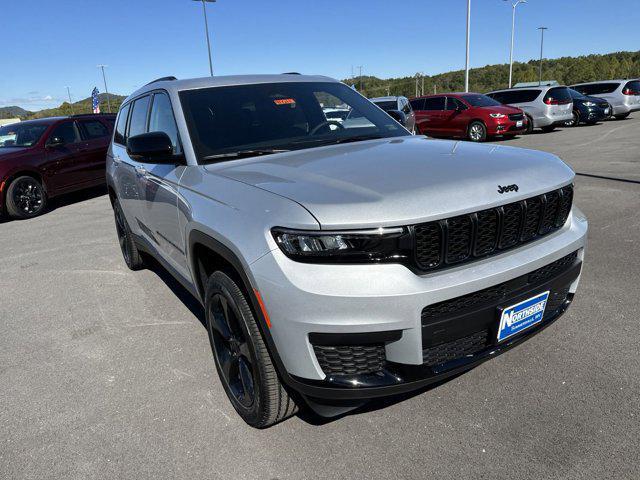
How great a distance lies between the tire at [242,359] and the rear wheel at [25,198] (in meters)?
7.78

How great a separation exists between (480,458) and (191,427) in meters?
1.46

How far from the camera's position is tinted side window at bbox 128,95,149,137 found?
3932 millimetres

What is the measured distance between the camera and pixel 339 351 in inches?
77.7

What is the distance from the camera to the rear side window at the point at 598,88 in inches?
837

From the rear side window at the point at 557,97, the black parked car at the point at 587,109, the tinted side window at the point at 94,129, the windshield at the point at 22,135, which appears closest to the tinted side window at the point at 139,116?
the windshield at the point at 22,135

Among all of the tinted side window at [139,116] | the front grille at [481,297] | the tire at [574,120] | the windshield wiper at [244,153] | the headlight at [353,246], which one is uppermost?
the tinted side window at [139,116]

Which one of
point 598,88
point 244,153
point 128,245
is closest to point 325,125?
point 244,153

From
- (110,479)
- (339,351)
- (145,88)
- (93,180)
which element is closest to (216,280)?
(339,351)

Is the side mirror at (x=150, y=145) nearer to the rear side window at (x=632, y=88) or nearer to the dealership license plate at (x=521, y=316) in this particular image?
the dealership license plate at (x=521, y=316)

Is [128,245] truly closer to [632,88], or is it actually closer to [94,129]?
[94,129]

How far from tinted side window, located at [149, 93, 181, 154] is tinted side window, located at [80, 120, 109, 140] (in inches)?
283

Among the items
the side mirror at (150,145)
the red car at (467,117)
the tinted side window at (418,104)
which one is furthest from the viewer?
the tinted side window at (418,104)

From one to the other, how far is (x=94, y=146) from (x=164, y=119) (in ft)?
24.6

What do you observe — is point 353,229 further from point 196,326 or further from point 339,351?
point 196,326
